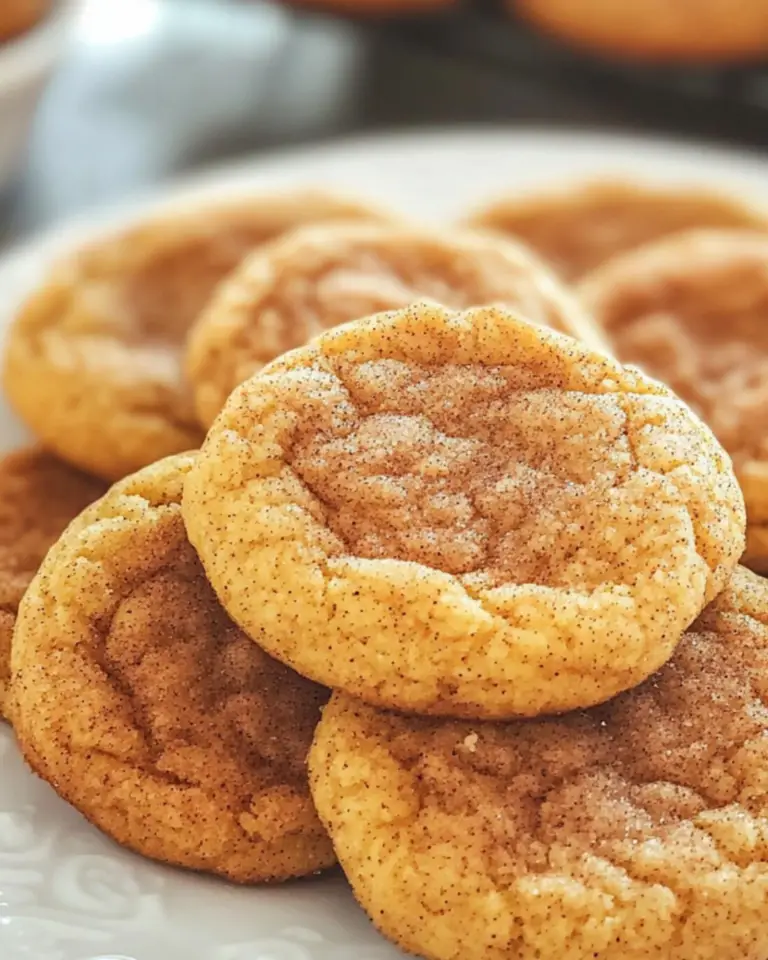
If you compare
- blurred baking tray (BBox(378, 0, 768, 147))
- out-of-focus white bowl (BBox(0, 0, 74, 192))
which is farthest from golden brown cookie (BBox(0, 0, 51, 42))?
blurred baking tray (BBox(378, 0, 768, 147))

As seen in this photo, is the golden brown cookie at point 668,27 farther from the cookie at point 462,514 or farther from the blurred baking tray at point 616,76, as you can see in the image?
the cookie at point 462,514

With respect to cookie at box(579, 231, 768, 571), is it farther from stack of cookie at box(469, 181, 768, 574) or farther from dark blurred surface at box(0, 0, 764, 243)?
dark blurred surface at box(0, 0, 764, 243)

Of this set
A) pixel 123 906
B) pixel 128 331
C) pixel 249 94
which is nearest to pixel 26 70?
pixel 128 331

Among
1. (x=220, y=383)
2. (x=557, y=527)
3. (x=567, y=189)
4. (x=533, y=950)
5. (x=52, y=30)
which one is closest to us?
(x=533, y=950)

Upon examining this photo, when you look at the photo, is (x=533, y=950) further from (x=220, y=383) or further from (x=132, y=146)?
(x=132, y=146)

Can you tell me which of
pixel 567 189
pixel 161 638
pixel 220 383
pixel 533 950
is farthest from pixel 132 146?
pixel 533 950

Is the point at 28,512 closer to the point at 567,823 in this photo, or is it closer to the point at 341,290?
the point at 341,290
